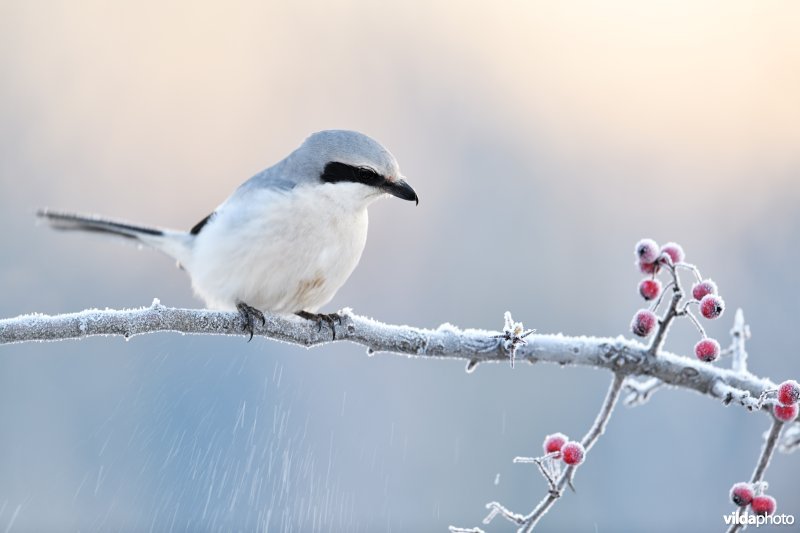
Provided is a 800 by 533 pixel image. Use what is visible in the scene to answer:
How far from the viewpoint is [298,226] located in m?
3.11

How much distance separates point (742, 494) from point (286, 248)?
1707mm

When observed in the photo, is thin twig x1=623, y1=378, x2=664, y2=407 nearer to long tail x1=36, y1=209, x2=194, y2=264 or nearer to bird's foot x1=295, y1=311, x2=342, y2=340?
bird's foot x1=295, y1=311, x2=342, y2=340

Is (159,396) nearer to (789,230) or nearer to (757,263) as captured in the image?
(757,263)

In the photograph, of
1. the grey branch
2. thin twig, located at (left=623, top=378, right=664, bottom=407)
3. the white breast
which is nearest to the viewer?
the grey branch

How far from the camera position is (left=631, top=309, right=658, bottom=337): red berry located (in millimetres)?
2219

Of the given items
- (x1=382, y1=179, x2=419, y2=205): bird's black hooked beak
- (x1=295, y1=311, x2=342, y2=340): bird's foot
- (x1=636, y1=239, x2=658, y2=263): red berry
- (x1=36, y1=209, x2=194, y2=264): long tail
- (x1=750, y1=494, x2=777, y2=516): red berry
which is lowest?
(x1=750, y1=494, x2=777, y2=516): red berry

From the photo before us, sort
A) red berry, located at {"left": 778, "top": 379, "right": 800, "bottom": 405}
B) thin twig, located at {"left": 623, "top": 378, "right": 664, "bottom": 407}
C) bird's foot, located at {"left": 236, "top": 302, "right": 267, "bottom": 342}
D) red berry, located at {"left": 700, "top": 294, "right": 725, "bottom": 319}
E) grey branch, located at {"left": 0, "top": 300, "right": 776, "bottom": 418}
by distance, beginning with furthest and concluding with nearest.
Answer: bird's foot, located at {"left": 236, "top": 302, "right": 267, "bottom": 342} < thin twig, located at {"left": 623, "top": 378, "right": 664, "bottom": 407} < grey branch, located at {"left": 0, "top": 300, "right": 776, "bottom": 418} < red berry, located at {"left": 700, "top": 294, "right": 725, "bottom": 319} < red berry, located at {"left": 778, "top": 379, "right": 800, "bottom": 405}

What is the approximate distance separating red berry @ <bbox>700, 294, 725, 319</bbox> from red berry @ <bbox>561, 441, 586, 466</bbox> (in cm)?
45

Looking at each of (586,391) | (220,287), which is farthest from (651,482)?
(220,287)

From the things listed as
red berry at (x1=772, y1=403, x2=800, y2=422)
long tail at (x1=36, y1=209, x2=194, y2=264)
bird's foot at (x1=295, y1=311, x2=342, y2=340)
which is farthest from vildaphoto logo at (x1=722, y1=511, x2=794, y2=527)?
long tail at (x1=36, y1=209, x2=194, y2=264)

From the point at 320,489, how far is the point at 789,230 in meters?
7.89

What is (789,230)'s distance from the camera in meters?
10.0

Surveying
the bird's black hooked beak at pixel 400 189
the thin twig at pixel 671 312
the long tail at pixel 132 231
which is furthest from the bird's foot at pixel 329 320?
A: the thin twig at pixel 671 312

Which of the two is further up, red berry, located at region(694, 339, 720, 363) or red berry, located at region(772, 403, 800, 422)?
red berry, located at region(694, 339, 720, 363)
